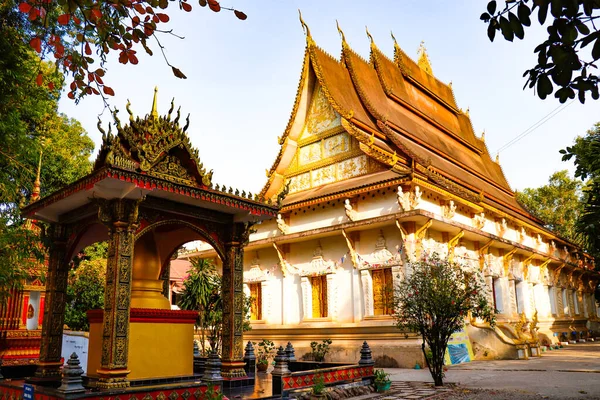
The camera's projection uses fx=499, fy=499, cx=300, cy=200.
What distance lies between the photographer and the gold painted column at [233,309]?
8703 millimetres

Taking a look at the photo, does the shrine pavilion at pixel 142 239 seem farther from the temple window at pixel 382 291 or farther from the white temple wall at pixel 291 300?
the white temple wall at pixel 291 300

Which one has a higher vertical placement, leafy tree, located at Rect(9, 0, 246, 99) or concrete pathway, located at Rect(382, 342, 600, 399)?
leafy tree, located at Rect(9, 0, 246, 99)

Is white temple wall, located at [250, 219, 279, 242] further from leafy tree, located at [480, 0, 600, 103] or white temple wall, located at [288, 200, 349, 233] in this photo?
leafy tree, located at [480, 0, 600, 103]

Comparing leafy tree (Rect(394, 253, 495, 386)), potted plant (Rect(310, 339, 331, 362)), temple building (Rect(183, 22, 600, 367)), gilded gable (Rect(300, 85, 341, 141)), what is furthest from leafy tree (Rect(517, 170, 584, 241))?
leafy tree (Rect(394, 253, 495, 386))

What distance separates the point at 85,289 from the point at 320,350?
1224 cm

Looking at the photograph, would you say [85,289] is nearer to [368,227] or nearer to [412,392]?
[368,227]

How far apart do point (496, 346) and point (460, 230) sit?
406 cm

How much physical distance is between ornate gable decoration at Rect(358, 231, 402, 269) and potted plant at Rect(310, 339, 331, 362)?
2724mm

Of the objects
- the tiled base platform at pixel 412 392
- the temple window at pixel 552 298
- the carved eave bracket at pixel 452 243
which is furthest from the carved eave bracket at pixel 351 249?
the temple window at pixel 552 298

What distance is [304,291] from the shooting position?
1791 centimetres

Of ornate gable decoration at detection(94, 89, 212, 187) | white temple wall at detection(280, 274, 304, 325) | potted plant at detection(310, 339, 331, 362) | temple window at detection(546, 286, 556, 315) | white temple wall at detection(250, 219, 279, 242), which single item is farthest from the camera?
temple window at detection(546, 286, 556, 315)

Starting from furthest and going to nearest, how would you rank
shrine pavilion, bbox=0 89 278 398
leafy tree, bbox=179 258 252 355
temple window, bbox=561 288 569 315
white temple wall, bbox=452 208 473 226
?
temple window, bbox=561 288 569 315, white temple wall, bbox=452 208 473 226, leafy tree, bbox=179 258 252 355, shrine pavilion, bbox=0 89 278 398

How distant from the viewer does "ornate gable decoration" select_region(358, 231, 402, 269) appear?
15.5 meters

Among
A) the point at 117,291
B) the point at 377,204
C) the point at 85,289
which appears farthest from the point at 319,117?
the point at 117,291
